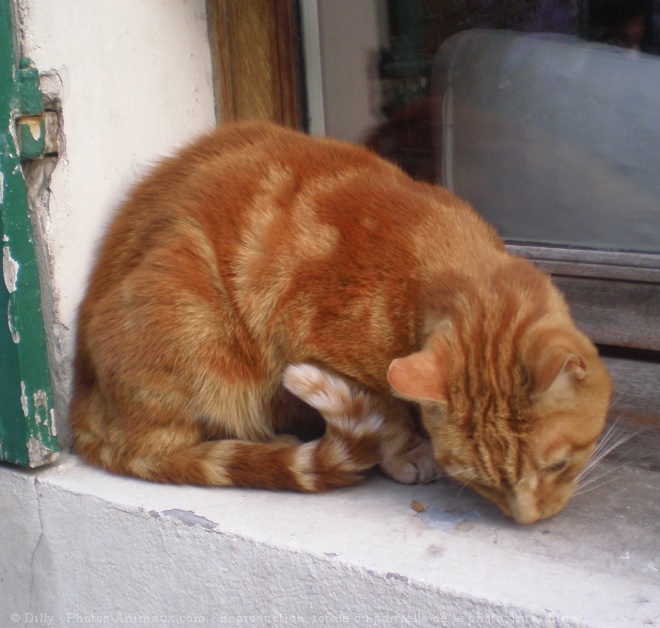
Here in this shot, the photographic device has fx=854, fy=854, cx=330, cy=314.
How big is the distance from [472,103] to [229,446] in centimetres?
121

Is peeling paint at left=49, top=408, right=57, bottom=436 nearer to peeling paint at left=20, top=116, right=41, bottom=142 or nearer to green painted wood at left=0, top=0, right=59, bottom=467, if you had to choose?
green painted wood at left=0, top=0, right=59, bottom=467

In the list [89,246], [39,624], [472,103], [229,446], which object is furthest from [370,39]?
[39,624]

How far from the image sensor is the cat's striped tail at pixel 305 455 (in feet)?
6.51

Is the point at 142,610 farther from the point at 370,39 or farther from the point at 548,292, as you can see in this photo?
the point at 370,39

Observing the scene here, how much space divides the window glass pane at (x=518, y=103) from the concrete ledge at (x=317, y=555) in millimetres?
749

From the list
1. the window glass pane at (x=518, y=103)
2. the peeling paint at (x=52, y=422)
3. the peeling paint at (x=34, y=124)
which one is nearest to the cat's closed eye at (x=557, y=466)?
the window glass pane at (x=518, y=103)

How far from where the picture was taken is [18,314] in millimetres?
2152

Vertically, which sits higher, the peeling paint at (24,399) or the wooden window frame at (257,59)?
the wooden window frame at (257,59)

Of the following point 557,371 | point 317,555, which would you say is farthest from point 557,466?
point 317,555

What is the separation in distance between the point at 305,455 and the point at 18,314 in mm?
810

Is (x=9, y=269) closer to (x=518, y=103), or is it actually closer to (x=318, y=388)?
(x=318, y=388)

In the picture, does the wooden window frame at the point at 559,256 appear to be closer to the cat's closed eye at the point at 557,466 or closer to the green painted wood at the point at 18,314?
the cat's closed eye at the point at 557,466

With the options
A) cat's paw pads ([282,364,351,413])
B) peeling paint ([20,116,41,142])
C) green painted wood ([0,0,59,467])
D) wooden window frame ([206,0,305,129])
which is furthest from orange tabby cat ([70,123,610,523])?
wooden window frame ([206,0,305,129])

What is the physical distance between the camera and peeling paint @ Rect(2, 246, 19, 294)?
211cm
